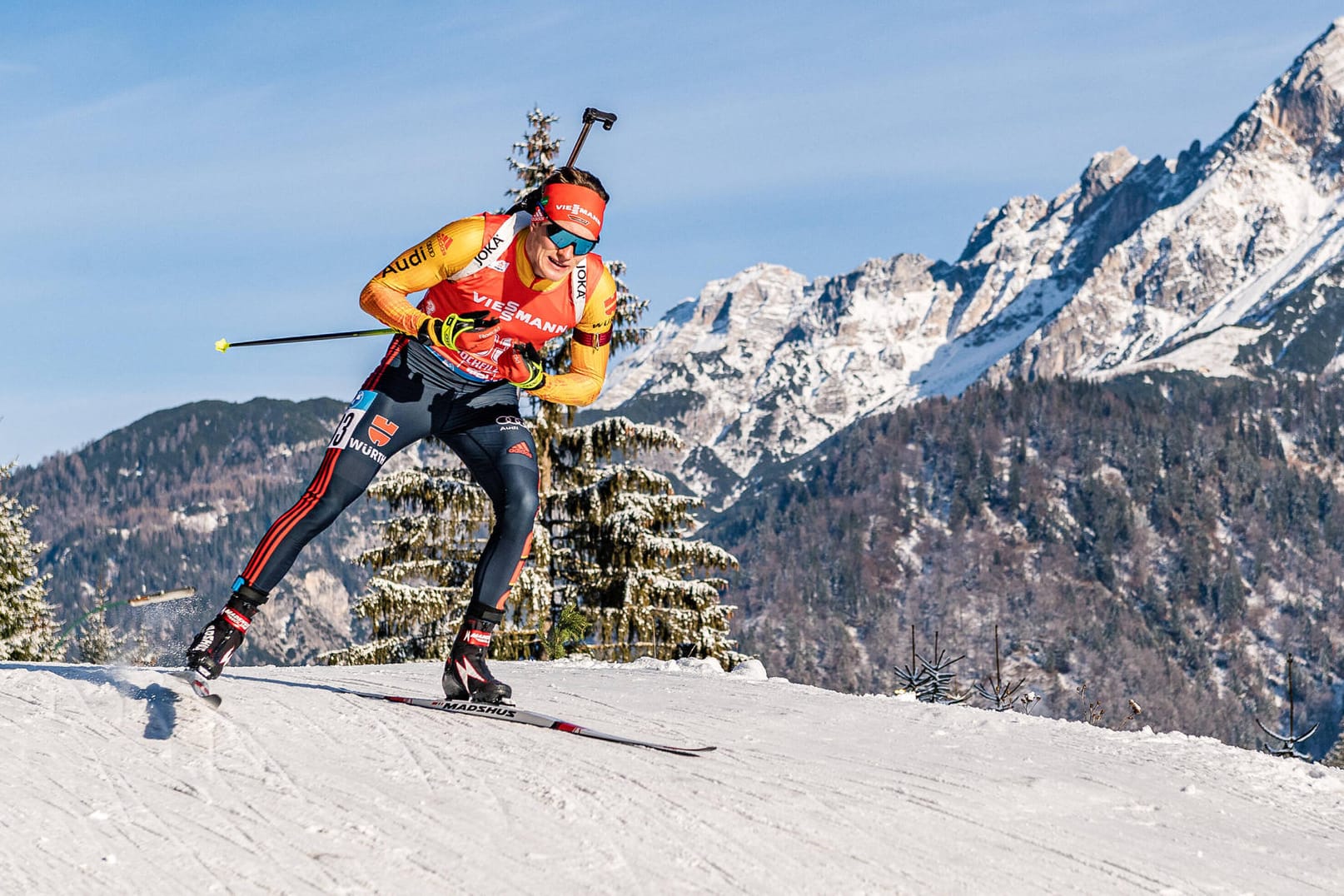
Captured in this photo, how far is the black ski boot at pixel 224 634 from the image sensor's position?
7.00 metres

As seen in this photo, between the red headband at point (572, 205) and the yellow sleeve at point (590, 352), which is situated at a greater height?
the red headband at point (572, 205)

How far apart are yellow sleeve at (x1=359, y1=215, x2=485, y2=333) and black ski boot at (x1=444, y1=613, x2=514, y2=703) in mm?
1700

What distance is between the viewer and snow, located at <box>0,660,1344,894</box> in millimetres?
4770

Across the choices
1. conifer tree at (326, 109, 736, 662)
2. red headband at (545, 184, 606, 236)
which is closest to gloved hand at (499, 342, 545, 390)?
red headband at (545, 184, 606, 236)

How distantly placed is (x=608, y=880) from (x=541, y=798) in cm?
96

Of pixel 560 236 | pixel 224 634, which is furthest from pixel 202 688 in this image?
pixel 560 236

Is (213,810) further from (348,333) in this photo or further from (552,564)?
(552,564)

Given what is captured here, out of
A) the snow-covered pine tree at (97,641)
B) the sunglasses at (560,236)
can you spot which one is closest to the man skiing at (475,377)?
the sunglasses at (560,236)

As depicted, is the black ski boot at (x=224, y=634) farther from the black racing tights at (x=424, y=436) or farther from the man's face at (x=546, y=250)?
the man's face at (x=546, y=250)

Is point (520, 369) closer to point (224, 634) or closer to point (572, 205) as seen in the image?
point (572, 205)

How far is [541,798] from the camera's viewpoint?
5.57 m

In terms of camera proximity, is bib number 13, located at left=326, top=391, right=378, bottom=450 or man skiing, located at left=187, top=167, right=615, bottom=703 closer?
man skiing, located at left=187, top=167, right=615, bottom=703

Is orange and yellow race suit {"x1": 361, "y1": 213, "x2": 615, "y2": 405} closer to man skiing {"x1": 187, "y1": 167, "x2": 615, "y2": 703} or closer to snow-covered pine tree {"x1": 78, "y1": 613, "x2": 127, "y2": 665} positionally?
man skiing {"x1": 187, "y1": 167, "x2": 615, "y2": 703}

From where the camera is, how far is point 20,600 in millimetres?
28688
